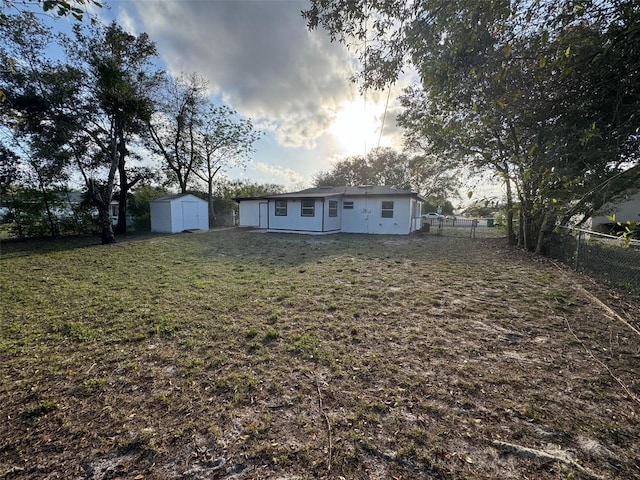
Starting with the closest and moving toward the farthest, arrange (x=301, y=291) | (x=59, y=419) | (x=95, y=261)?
(x=59, y=419) → (x=301, y=291) → (x=95, y=261)

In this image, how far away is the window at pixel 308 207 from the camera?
14737 millimetres

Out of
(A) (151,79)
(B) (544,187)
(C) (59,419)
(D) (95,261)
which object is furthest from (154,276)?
(A) (151,79)

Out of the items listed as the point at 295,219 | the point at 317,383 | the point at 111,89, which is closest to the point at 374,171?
the point at 295,219

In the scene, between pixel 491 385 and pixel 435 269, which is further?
pixel 435 269

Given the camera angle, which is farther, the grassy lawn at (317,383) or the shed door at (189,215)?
the shed door at (189,215)

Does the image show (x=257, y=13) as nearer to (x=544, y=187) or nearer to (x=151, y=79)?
(x=544, y=187)

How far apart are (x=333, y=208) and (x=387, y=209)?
10.1ft

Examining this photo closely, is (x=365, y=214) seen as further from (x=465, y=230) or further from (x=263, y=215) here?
(x=465, y=230)

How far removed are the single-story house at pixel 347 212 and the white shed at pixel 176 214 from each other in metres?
5.22

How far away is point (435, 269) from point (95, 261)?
9463mm

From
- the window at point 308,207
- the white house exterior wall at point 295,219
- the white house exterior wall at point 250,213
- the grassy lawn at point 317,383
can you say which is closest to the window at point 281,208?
the white house exterior wall at point 295,219

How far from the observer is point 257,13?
6094mm

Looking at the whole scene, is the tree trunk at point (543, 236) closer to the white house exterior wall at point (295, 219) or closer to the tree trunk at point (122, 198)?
the white house exterior wall at point (295, 219)

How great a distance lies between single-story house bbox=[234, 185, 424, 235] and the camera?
47.3 feet
